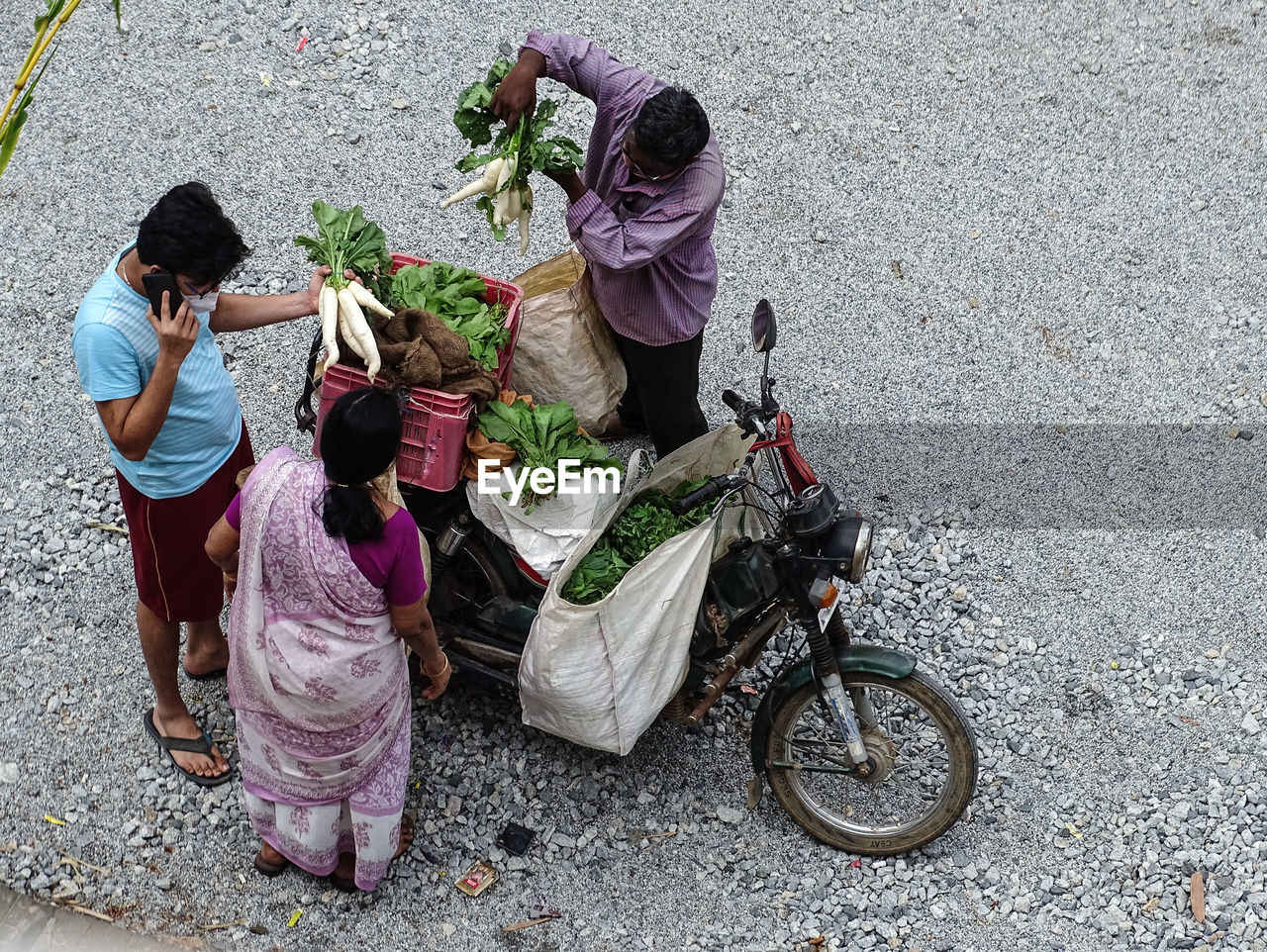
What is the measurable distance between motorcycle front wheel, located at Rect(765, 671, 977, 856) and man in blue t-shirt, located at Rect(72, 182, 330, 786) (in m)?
1.69

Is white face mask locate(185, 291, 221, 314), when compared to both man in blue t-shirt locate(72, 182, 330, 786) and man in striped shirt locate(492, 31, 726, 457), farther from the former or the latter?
man in striped shirt locate(492, 31, 726, 457)

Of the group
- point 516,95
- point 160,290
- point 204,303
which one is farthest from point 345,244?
point 516,95

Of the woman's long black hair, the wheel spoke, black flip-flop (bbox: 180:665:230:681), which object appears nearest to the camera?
the woman's long black hair

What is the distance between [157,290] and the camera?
8.72ft

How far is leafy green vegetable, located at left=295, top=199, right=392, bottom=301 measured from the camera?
3.02m

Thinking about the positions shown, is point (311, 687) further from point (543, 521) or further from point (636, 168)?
point (636, 168)

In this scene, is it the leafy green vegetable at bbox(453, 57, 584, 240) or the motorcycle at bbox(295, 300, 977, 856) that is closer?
the motorcycle at bbox(295, 300, 977, 856)

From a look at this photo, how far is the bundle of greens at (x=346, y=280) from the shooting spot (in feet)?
9.44

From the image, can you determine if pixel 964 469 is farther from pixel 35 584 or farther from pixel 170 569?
pixel 35 584

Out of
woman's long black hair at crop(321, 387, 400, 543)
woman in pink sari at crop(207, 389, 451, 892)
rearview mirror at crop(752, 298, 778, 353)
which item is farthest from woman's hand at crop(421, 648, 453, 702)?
rearview mirror at crop(752, 298, 778, 353)

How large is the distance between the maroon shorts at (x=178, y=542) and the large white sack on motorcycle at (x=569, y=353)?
35.1 inches

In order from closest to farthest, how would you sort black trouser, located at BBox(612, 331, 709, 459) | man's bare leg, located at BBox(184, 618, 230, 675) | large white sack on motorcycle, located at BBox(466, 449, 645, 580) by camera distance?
large white sack on motorcycle, located at BBox(466, 449, 645, 580) → man's bare leg, located at BBox(184, 618, 230, 675) → black trouser, located at BBox(612, 331, 709, 459)

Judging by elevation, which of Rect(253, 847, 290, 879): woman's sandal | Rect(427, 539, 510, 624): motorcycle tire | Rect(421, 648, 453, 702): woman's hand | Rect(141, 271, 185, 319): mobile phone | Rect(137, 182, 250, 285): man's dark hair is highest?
Rect(137, 182, 250, 285): man's dark hair

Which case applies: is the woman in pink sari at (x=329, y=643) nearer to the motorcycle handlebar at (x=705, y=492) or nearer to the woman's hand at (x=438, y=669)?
the woman's hand at (x=438, y=669)
